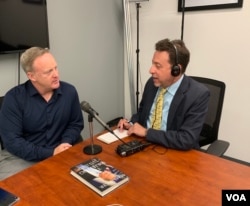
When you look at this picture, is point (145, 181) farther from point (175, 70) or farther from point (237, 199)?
point (175, 70)

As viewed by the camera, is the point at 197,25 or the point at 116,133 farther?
the point at 197,25

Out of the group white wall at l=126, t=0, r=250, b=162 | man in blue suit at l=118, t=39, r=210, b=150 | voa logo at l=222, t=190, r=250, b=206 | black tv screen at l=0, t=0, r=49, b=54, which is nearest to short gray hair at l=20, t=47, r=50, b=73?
black tv screen at l=0, t=0, r=49, b=54

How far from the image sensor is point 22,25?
219 centimetres

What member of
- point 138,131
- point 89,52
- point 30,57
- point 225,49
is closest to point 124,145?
point 138,131

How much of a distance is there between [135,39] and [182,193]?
239 cm

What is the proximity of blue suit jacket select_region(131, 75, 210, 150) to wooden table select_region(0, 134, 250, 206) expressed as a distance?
71mm

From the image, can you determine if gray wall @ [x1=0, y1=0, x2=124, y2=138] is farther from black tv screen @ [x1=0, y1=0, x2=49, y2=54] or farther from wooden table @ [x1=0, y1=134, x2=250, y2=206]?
wooden table @ [x1=0, y1=134, x2=250, y2=206]

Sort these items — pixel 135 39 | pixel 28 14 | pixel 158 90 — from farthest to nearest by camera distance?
1. pixel 135 39
2. pixel 28 14
3. pixel 158 90

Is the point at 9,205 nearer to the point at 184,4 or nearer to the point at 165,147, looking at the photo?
the point at 165,147

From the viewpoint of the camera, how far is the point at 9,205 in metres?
1.01

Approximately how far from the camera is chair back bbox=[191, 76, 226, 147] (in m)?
1.76

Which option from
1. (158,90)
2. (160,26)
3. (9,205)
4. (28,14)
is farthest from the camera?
(160,26)

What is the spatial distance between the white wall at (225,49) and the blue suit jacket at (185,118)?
3.49ft

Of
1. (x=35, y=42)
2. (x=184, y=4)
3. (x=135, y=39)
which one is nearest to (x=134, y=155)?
(x=35, y=42)
